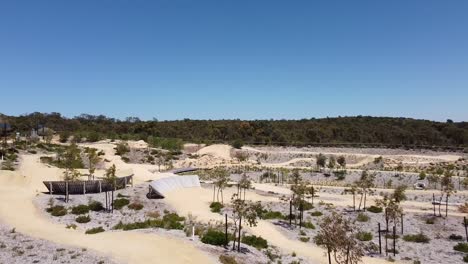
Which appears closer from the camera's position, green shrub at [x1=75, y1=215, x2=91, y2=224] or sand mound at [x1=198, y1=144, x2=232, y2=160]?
green shrub at [x1=75, y1=215, x2=91, y2=224]

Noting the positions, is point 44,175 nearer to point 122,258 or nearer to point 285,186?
point 285,186

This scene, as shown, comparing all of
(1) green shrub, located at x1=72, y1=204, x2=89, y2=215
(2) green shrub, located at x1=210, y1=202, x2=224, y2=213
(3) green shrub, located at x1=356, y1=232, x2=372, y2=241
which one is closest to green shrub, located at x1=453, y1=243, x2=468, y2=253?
(3) green shrub, located at x1=356, y1=232, x2=372, y2=241

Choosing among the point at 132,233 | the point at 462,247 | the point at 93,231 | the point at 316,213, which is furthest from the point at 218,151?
the point at 132,233

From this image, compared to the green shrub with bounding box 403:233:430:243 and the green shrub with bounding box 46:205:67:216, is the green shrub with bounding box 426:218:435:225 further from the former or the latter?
the green shrub with bounding box 46:205:67:216

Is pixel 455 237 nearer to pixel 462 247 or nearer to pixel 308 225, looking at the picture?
pixel 462 247

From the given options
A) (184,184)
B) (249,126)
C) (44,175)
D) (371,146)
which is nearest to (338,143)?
(371,146)

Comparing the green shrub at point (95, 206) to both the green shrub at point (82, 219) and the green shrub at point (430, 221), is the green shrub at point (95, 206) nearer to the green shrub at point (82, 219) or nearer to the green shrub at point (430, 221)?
the green shrub at point (82, 219)
